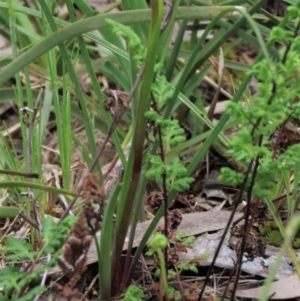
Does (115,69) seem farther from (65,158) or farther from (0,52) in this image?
(0,52)

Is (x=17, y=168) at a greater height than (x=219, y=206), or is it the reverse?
(x=17, y=168)

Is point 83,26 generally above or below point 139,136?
above

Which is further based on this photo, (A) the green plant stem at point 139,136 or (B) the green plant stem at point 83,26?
(B) the green plant stem at point 83,26

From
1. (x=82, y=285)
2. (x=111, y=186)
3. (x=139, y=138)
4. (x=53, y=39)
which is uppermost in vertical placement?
(x=53, y=39)

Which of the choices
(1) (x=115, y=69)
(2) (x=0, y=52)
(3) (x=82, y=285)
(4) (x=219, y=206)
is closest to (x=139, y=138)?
(3) (x=82, y=285)

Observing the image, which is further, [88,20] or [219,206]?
[219,206]

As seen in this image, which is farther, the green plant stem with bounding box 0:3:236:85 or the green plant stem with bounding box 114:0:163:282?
the green plant stem with bounding box 0:3:236:85

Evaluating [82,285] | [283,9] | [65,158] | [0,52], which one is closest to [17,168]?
[65,158]

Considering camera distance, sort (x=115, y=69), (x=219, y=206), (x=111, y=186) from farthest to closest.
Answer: (x=115, y=69), (x=219, y=206), (x=111, y=186)

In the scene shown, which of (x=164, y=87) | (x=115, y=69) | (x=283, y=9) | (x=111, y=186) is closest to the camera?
(x=164, y=87)
